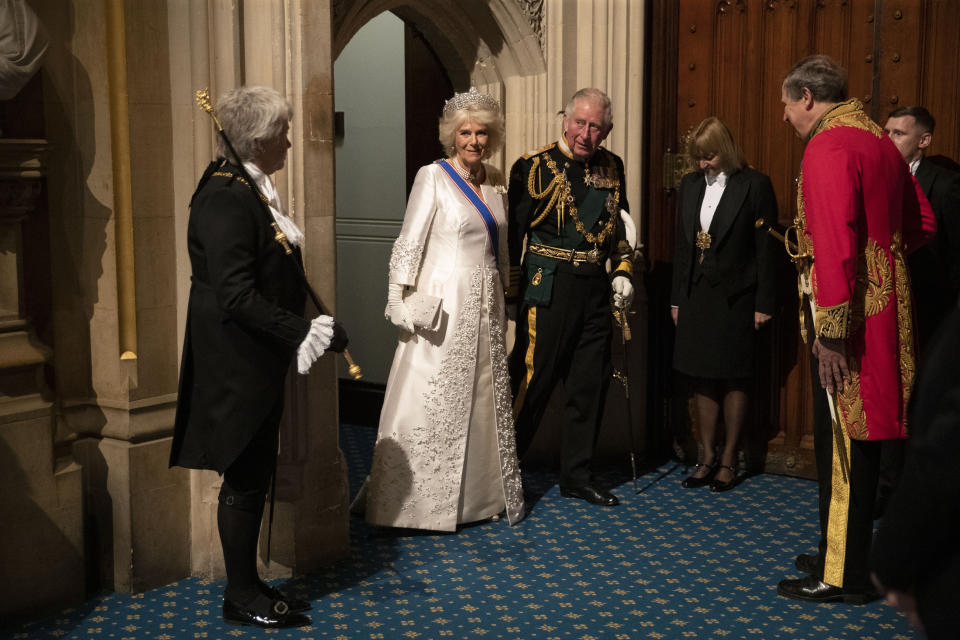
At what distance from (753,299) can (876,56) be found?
44.1 inches

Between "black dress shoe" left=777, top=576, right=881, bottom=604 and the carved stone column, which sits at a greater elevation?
the carved stone column

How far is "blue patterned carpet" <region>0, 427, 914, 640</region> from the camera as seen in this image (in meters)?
3.47

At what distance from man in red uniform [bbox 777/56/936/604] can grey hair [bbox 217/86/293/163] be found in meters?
1.58

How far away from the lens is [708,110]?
5262 mm

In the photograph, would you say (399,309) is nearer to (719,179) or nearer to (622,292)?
(622,292)

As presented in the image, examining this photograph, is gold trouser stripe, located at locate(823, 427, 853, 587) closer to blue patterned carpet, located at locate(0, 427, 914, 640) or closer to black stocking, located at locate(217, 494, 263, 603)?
blue patterned carpet, located at locate(0, 427, 914, 640)

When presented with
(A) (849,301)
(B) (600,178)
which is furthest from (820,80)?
(B) (600,178)

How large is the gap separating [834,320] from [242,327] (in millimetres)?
1727

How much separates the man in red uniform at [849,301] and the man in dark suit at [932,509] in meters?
1.69

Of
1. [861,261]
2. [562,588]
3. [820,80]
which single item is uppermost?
[820,80]

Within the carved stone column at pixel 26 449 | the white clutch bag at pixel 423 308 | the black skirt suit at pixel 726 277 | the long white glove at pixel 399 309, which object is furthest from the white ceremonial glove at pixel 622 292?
the carved stone column at pixel 26 449

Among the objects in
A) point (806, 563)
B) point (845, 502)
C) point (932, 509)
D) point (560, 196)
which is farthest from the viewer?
point (560, 196)

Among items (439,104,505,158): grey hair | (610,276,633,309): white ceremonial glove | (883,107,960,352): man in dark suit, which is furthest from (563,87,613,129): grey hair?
(883,107,960,352): man in dark suit

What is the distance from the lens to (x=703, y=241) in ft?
16.2
